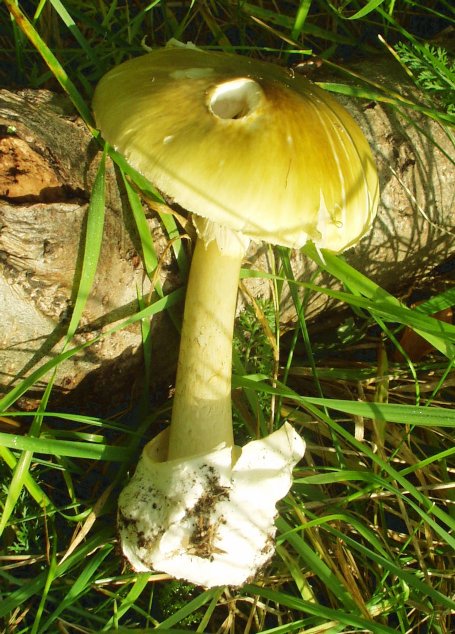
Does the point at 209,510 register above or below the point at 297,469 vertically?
below

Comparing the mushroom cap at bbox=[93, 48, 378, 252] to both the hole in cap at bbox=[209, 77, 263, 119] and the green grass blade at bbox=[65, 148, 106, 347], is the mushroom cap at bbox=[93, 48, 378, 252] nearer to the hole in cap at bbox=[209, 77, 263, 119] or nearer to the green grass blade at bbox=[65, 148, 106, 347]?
the hole in cap at bbox=[209, 77, 263, 119]

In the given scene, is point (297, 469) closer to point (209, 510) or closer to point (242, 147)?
point (209, 510)

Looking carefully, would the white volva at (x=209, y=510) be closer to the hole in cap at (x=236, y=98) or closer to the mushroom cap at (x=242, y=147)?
the mushroom cap at (x=242, y=147)

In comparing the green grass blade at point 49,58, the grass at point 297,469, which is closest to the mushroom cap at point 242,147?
the green grass blade at point 49,58

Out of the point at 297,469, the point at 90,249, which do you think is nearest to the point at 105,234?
the point at 90,249

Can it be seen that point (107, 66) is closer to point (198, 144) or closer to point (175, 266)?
point (175, 266)

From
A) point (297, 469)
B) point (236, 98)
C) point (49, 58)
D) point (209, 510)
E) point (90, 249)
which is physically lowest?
point (209, 510)

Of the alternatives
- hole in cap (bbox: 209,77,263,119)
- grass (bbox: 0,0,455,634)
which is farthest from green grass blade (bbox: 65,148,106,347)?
hole in cap (bbox: 209,77,263,119)
